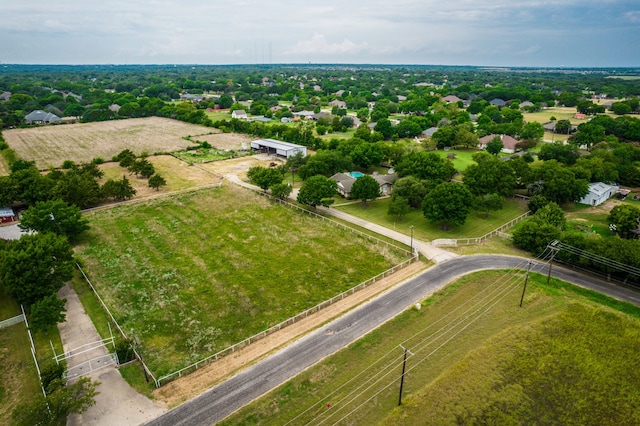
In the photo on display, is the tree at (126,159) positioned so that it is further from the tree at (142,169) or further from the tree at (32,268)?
the tree at (32,268)

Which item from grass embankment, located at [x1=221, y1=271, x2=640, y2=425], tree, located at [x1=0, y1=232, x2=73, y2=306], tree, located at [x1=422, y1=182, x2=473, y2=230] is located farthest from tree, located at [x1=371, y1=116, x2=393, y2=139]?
tree, located at [x1=0, y1=232, x2=73, y2=306]

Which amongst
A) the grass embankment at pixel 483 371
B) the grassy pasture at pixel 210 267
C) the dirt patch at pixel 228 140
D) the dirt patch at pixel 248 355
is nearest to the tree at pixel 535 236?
the grass embankment at pixel 483 371

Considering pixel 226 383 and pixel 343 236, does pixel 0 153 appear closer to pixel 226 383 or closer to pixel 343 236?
pixel 343 236

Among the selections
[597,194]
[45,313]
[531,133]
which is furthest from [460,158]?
[45,313]

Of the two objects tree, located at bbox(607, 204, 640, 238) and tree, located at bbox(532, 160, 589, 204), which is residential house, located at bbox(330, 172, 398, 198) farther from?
tree, located at bbox(607, 204, 640, 238)

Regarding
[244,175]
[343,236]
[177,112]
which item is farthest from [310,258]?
[177,112]

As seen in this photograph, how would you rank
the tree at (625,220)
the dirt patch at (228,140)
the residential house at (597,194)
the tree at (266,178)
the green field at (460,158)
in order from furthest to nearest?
the dirt patch at (228,140) < the green field at (460,158) < the tree at (266,178) < the residential house at (597,194) < the tree at (625,220)

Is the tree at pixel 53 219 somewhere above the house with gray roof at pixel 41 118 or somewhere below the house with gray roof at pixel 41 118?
below
